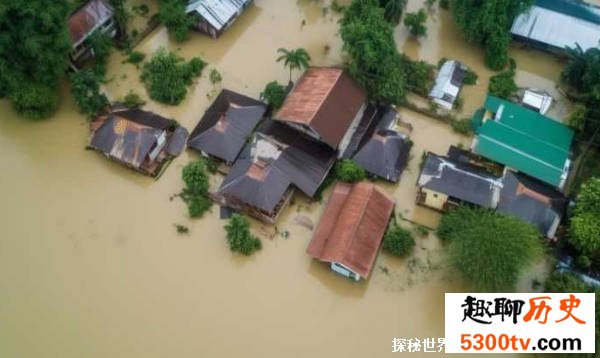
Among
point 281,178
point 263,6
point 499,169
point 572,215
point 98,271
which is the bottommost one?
point 98,271

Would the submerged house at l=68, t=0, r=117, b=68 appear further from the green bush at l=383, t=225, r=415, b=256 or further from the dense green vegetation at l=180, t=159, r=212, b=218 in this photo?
the green bush at l=383, t=225, r=415, b=256

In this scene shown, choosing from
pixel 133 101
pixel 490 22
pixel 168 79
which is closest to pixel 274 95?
pixel 168 79

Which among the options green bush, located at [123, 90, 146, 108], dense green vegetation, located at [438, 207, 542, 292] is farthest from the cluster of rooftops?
dense green vegetation, located at [438, 207, 542, 292]

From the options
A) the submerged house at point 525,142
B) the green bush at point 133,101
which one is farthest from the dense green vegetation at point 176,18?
the submerged house at point 525,142

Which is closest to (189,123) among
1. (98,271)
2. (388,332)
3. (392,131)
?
(98,271)

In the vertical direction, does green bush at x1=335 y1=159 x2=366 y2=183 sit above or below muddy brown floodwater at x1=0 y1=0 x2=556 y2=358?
above

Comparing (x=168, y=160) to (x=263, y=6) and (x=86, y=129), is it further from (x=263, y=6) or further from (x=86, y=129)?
(x=263, y=6)
